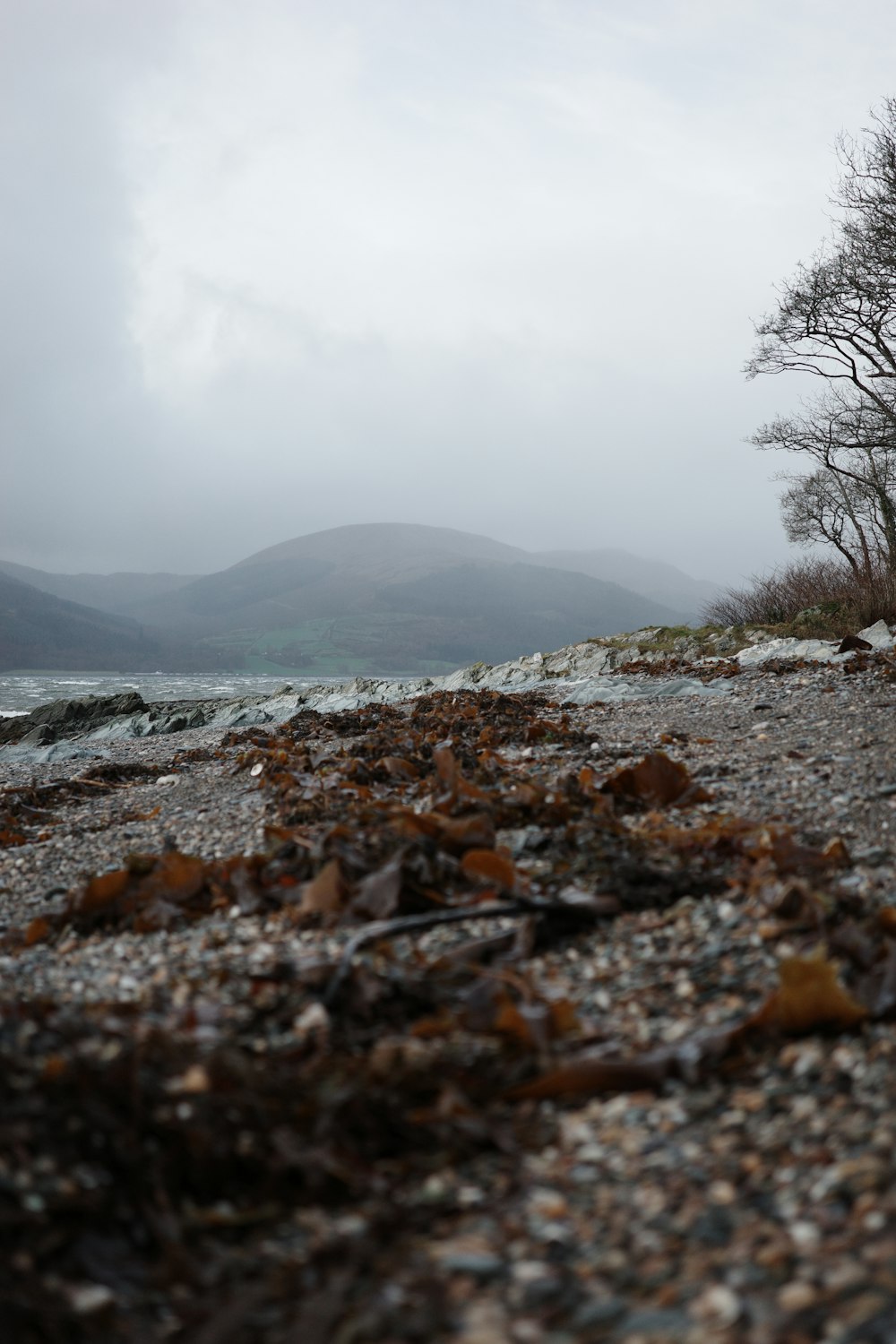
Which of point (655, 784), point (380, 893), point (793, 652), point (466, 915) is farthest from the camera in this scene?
point (793, 652)

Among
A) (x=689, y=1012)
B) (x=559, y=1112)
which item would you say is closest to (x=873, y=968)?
(x=689, y=1012)

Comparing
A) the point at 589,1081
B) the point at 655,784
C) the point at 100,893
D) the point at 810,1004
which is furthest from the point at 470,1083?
the point at 655,784

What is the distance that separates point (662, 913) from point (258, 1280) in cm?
141

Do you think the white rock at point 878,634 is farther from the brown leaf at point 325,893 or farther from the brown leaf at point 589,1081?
the brown leaf at point 589,1081

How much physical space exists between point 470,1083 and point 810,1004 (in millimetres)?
638

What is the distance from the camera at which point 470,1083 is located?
1.48 meters

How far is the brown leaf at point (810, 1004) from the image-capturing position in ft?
4.94

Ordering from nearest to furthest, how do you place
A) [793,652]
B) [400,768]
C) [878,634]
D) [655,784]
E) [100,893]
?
1. [100,893]
2. [655,784]
3. [400,768]
4. [793,652]
5. [878,634]

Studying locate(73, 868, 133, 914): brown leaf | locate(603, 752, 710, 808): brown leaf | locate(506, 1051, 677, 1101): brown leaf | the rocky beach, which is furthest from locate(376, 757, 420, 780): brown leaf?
locate(506, 1051, 677, 1101): brown leaf

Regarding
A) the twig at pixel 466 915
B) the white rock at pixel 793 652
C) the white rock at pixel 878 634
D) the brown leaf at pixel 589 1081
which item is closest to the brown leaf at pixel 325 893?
the twig at pixel 466 915

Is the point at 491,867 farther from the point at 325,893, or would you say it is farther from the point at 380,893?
the point at 325,893

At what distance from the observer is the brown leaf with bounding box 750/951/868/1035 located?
1506 millimetres

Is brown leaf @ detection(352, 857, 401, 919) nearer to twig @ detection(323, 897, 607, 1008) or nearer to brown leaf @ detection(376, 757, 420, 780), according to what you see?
twig @ detection(323, 897, 607, 1008)

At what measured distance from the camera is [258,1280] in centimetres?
106
